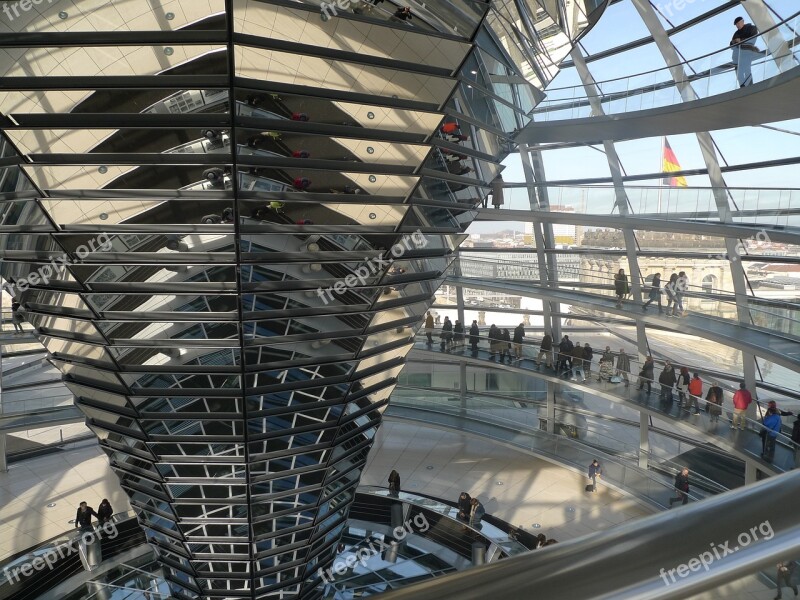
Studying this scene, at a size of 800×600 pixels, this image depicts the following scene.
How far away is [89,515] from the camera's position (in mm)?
15742

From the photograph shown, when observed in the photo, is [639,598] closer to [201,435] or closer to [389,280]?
[389,280]

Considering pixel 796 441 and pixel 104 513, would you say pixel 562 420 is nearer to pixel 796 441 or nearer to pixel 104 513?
pixel 796 441

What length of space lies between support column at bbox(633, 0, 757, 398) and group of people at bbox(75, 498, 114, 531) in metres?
16.0

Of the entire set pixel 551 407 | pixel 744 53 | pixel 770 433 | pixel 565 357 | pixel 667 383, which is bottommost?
pixel 551 407

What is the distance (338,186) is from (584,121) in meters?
11.5

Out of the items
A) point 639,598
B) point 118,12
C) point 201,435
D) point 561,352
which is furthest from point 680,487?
point 639,598

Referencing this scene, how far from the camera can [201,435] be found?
9148 millimetres

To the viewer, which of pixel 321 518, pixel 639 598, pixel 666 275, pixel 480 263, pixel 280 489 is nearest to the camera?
pixel 639 598

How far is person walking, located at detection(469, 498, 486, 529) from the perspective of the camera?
632 inches

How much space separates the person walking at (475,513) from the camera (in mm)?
16041

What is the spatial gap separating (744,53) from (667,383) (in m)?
8.02

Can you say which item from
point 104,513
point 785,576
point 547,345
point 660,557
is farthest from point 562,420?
point 660,557

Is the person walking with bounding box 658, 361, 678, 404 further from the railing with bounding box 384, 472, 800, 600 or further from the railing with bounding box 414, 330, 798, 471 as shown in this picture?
the railing with bounding box 384, 472, 800, 600

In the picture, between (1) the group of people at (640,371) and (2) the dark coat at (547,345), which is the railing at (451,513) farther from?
(2) the dark coat at (547,345)
